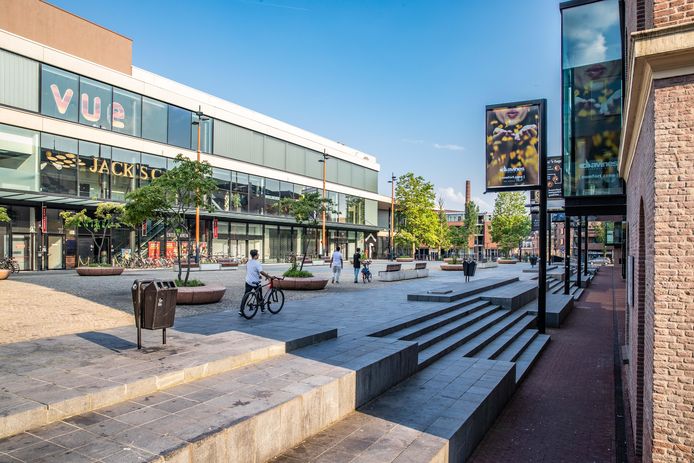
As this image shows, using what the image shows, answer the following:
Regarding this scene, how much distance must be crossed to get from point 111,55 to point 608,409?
120ft

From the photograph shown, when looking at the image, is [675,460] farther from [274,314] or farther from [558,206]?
[558,206]

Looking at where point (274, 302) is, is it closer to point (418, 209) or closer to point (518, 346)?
point (518, 346)

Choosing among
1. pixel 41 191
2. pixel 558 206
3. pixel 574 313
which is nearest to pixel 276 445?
pixel 574 313

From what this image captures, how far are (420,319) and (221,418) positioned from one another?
6.96 meters

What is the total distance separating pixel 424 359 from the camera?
317 inches

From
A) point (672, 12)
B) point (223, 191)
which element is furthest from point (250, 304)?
point (223, 191)

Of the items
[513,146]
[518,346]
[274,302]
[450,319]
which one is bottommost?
[518,346]

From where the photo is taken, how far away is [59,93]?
2823cm

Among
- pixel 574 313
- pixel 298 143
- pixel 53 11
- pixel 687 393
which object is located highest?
pixel 53 11

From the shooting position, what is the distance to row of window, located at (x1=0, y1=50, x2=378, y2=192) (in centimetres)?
2658

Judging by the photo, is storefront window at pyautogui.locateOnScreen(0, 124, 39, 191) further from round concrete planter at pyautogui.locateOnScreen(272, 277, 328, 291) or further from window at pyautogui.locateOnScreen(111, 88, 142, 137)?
round concrete planter at pyautogui.locateOnScreen(272, 277, 328, 291)

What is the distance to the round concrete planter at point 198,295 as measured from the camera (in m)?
12.6

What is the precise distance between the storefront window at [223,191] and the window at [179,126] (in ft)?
11.7

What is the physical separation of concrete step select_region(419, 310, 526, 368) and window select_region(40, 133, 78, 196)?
27.6 m
